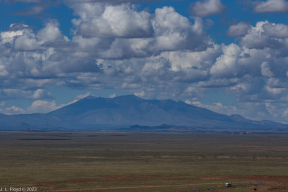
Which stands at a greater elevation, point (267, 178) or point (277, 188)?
point (277, 188)

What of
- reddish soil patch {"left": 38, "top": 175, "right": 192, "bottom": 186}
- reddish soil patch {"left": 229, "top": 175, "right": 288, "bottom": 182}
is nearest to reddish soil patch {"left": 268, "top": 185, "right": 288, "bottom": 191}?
reddish soil patch {"left": 229, "top": 175, "right": 288, "bottom": 182}

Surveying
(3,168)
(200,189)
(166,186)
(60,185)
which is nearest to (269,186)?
(200,189)

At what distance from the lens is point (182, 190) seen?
71.9 metres

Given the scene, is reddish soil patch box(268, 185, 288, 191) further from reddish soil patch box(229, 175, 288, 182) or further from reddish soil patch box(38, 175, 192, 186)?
reddish soil patch box(38, 175, 192, 186)

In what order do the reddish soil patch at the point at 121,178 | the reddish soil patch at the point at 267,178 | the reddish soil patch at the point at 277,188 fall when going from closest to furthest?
the reddish soil patch at the point at 277,188 < the reddish soil patch at the point at 121,178 < the reddish soil patch at the point at 267,178

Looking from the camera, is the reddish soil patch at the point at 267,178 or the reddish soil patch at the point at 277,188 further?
the reddish soil patch at the point at 267,178

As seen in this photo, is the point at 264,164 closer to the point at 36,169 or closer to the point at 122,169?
the point at 122,169

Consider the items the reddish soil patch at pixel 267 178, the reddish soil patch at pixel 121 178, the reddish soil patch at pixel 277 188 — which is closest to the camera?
the reddish soil patch at pixel 277 188

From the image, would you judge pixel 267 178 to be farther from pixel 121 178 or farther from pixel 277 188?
pixel 121 178

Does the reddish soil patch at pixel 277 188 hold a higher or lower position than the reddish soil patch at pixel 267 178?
higher

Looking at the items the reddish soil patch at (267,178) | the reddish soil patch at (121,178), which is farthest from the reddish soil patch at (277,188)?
the reddish soil patch at (121,178)

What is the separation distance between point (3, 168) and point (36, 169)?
8.57 m

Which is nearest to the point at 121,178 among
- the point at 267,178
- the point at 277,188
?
the point at 267,178

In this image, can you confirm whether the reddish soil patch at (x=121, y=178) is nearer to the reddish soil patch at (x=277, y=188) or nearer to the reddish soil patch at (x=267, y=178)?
the reddish soil patch at (x=267, y=178)
